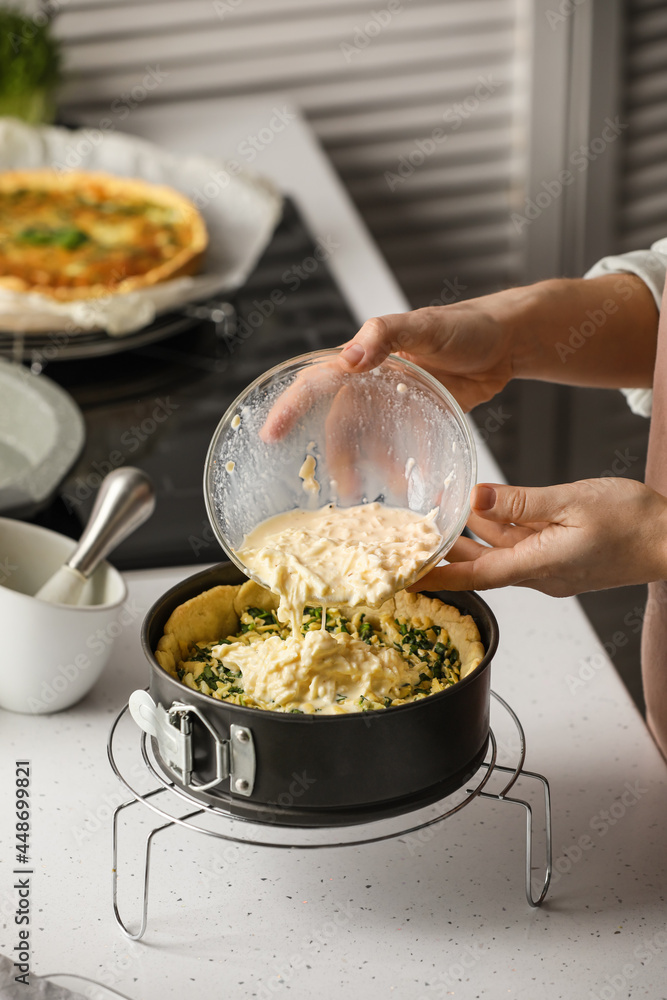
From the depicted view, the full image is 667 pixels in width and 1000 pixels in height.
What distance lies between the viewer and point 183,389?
1999 mm

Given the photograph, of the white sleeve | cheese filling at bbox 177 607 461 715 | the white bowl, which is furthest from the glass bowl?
the white sleeve

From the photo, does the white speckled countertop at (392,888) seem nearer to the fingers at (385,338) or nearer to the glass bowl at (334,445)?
the glass bowl at (334,445)

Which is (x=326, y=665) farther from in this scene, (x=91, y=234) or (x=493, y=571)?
(x=91, y=234)

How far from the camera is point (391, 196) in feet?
11.6

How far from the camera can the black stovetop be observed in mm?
1642

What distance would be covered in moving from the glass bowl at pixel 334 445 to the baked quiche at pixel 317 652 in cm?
10

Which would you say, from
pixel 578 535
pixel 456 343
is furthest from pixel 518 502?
pixel 456 343

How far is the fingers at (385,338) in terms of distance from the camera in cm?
105

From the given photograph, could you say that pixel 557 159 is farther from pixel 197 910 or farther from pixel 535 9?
pixel 197 910

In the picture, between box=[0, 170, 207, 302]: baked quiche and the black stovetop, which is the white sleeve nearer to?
the black stovetop

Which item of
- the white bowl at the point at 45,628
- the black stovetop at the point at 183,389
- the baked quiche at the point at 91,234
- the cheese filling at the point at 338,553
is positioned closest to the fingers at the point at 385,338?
the cheese filling at the point at 338,553

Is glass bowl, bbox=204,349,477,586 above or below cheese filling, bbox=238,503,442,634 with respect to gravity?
above

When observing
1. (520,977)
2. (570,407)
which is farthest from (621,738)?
(570,407)

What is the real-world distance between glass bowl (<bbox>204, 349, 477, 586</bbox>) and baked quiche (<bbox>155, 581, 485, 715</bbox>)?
10cm
